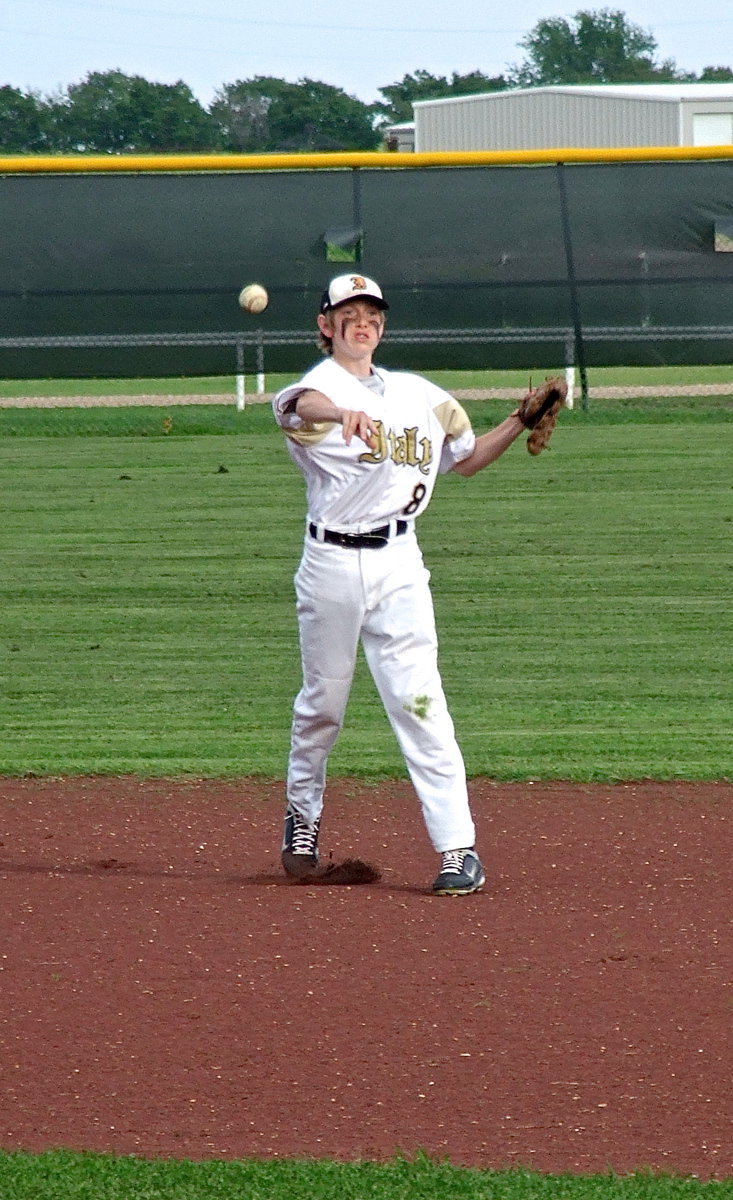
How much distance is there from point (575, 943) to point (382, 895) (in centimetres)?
69

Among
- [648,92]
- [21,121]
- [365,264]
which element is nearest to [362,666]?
[365,264]

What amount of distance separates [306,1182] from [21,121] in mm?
58319

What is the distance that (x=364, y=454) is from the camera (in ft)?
15.6

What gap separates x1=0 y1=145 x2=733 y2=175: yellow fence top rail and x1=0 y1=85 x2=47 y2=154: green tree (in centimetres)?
4278

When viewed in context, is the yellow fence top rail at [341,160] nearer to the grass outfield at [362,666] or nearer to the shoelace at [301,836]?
the grass outfield at [362,666]

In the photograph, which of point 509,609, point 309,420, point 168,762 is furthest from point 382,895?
point 509,609

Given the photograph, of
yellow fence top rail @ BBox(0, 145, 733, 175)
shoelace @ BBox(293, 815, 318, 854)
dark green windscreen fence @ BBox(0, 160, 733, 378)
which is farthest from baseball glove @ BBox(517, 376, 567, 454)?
yellow fence top rail @ BBox(0, 145, 733, 175)

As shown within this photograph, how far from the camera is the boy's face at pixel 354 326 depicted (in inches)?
190

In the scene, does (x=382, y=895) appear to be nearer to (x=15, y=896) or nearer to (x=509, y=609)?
(x=15, y=896)

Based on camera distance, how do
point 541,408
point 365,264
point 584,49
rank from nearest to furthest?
point 541,408 < point 365,264 < point 584,49

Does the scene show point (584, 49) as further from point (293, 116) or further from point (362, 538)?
point (362, 538)

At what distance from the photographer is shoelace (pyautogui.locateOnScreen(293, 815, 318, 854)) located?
5152 mm

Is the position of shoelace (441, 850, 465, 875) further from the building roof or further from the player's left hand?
the building roof

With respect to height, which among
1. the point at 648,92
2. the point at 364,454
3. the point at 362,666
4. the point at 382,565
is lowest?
the point at 362,666
